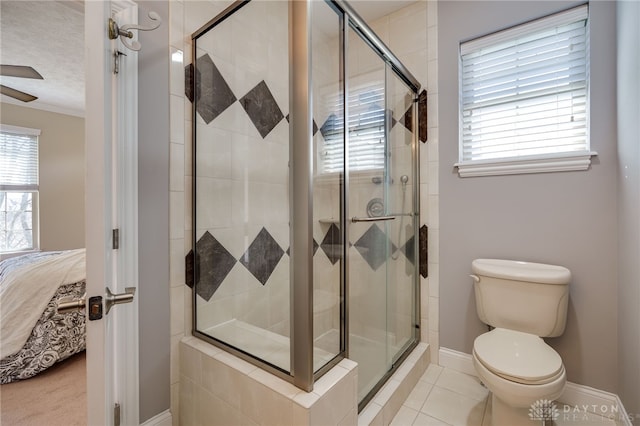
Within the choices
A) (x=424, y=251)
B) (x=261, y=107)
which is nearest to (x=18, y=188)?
(x=261, y=107)

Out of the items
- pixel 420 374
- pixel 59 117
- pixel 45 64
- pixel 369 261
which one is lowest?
pixel 420 374

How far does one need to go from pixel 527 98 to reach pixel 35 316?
11.6 ft

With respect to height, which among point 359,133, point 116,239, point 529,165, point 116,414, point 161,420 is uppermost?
point 359,133

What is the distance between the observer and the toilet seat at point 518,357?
119 cm

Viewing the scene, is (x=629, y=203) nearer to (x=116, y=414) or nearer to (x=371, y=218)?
(x=371, y=218)

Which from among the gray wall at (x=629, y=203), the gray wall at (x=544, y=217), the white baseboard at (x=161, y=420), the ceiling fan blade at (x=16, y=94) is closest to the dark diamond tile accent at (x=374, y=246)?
the gray wall at (x=544, y=217)

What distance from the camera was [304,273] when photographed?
1020 millimetres

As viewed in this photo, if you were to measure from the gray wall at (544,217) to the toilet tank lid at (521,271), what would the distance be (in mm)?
94

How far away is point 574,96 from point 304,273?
1.91m

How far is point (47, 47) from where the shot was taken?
142 centimetres

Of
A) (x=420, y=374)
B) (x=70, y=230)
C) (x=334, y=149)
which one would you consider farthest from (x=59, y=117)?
(x=420, y=374)

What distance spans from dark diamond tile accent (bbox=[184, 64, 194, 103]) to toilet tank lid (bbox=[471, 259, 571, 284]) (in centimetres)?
195

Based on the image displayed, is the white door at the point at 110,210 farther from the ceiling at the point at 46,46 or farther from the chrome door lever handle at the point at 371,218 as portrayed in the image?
the chrome door lever handle at the point at 371,218

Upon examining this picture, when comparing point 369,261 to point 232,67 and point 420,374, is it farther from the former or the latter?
point 232,67
